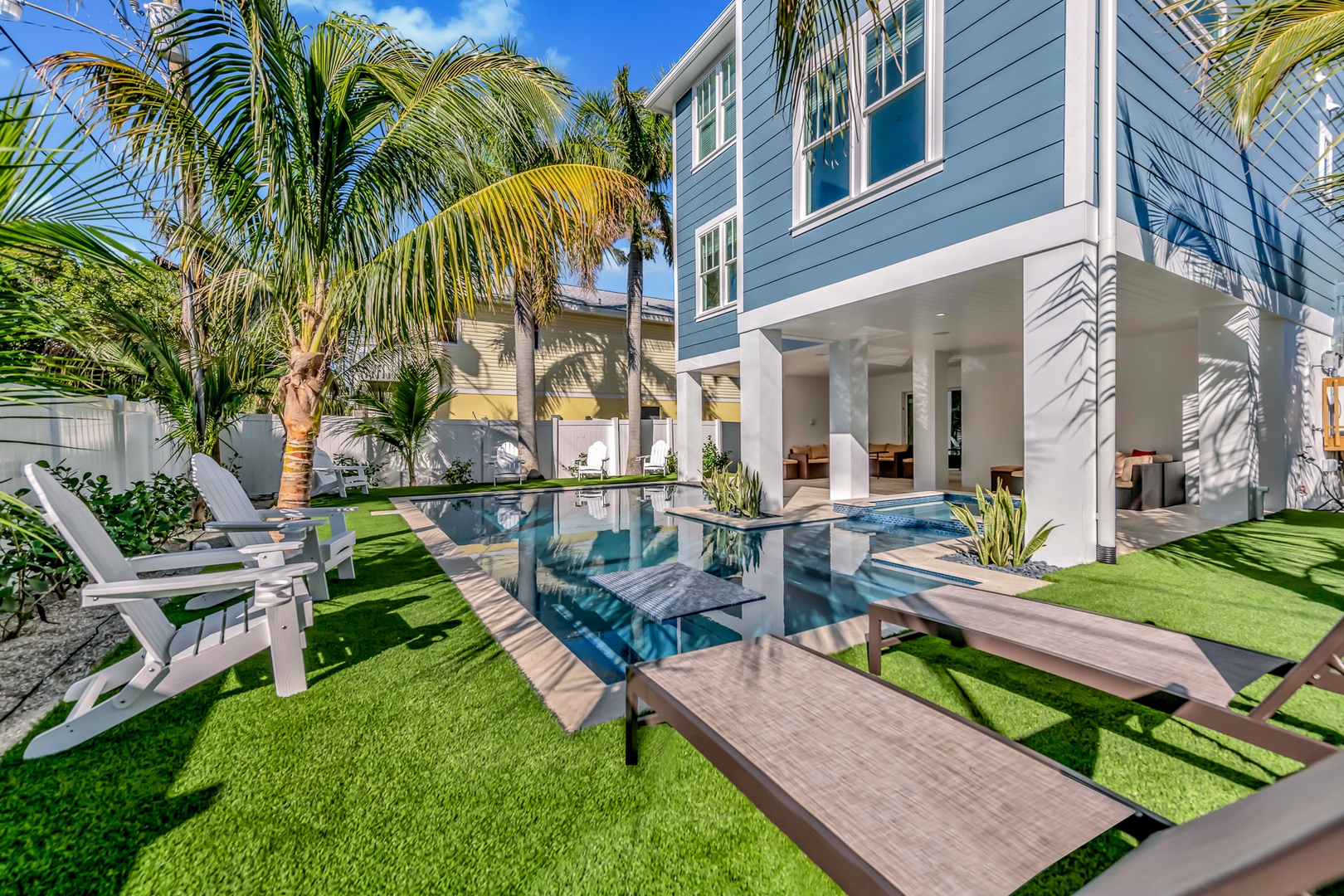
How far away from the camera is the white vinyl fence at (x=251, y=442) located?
15.0 ft

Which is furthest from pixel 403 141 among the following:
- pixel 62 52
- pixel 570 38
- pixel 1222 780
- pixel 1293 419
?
pixel 1293 419

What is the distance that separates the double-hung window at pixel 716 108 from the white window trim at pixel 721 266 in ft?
4.63

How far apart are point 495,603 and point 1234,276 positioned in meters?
9.70

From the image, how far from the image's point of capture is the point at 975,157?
19.9 ft

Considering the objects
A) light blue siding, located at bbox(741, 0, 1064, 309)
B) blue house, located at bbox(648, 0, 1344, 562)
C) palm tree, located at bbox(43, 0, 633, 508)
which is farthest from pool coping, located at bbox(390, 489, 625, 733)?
light blue siding, located at bbox(741, 0, 1064, 309)

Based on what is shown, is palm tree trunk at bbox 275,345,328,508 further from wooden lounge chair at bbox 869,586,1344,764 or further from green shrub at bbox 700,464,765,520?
green shrub at bbox 700,464,765,520

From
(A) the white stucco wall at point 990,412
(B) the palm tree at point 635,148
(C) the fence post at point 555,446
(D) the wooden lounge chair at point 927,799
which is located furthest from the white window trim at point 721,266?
(D) the wooden lounge chair at point 927,799

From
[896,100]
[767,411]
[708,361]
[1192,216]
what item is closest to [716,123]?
[708,361]

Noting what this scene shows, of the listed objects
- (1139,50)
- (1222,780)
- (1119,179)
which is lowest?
(1222,780)

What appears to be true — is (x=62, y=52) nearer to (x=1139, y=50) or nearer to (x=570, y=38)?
(x=570, y=38)

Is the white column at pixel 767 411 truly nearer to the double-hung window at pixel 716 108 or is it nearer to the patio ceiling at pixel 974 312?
the patio ceiling at pixel 974 312

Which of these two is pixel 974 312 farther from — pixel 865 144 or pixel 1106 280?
pixel 1106 280

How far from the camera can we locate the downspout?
525 cm

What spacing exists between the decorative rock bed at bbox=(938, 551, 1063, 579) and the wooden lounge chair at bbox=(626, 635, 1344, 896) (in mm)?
3891
